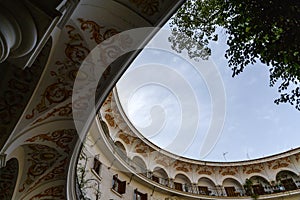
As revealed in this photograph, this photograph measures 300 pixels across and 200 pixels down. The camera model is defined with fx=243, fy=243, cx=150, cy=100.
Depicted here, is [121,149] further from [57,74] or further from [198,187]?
[57,74]

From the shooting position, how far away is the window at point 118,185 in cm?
1196

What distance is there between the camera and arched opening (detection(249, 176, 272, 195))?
1633cm

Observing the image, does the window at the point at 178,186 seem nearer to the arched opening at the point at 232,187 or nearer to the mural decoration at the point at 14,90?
the arched opening at the point at 232,187

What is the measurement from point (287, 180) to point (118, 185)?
39.0 feet

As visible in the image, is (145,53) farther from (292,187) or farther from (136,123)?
(292,187)

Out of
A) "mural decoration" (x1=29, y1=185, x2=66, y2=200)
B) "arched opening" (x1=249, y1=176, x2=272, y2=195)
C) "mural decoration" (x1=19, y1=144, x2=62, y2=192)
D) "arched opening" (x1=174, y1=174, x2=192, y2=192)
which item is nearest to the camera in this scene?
"mural decoration" (x1=19, y1=144, x2=62, y2=192)

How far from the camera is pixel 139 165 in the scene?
14422 mm

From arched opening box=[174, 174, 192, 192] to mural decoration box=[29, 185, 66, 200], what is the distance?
1055 cm

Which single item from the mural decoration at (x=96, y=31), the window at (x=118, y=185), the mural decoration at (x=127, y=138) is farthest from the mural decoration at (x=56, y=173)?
the mural decoration at (x=127, y=138)

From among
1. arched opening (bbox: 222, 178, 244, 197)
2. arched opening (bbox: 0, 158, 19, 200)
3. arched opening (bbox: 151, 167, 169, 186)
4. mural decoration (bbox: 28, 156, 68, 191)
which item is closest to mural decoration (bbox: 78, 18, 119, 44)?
mural decoration (bbox: 28, 156, 68, 191)

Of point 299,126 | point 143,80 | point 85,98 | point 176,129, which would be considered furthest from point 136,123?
point 85,98

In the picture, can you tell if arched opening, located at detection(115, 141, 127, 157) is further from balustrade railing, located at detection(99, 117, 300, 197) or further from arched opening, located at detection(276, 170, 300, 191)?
arched opening, located at detection(276, 170, 300, 191)

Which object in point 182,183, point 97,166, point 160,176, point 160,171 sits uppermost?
point 160,171

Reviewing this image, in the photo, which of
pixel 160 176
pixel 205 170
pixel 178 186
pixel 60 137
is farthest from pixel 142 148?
pixel 60 137
